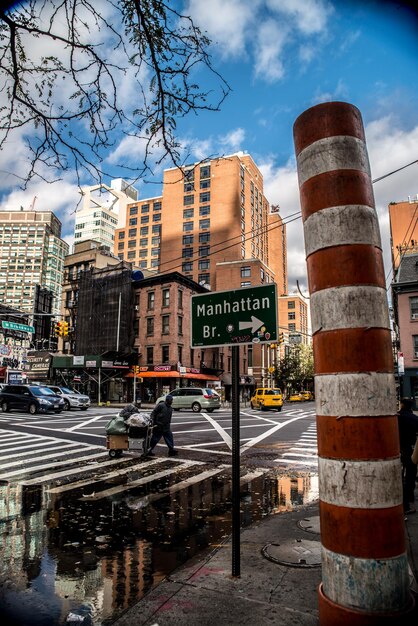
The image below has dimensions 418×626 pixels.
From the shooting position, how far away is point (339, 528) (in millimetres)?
2324

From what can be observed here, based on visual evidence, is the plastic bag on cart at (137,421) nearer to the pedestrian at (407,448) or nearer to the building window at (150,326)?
the pedestrian at (407,448)

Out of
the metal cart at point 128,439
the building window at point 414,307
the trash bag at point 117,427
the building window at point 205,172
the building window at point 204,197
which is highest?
the building window at point 205,172

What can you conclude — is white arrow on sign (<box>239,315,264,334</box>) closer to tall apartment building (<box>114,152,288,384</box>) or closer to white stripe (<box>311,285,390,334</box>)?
white stripe (<box>311,285,390,334</box>)

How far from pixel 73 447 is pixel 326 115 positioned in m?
12.4

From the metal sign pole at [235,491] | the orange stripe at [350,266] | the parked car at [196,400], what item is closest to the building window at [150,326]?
the parked car at [196,400]

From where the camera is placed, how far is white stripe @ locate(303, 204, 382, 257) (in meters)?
2.52

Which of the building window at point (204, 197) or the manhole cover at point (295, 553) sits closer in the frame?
the manhole cover at point (295, 553)

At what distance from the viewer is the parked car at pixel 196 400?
31.9 m

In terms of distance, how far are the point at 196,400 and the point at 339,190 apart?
1201 inches

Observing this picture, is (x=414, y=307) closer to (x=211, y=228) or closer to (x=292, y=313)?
(x=211, y=228)

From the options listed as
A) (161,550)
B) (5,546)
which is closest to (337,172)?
(161,550)

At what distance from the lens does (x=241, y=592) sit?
3.48m

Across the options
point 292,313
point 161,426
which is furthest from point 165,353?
point 292,313

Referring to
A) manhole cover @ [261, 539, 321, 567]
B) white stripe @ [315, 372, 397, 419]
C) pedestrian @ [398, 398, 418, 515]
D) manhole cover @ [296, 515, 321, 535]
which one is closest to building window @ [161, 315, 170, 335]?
pedestrian @ [398, 398, 418, 515]
